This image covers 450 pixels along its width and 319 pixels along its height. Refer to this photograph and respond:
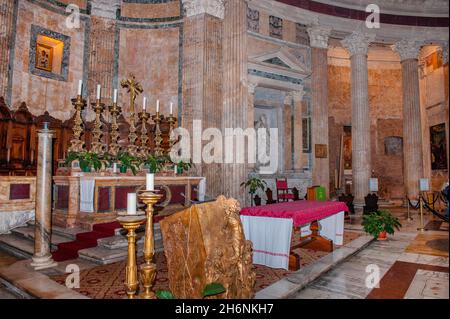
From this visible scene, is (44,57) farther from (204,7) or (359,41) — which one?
(359,41)

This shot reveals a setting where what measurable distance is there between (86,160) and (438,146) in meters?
15.9

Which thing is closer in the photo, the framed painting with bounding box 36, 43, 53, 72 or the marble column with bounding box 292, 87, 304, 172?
the framed painting with bounding box 36, 43, 53, 72

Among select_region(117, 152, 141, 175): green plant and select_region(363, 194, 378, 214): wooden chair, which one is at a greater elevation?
select_region(117, 152, 141, 175): green plant

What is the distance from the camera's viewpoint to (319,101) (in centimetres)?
1191

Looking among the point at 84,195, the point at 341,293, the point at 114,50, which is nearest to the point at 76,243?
the point at 84,195

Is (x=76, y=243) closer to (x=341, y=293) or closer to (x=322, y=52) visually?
(x=341, y=293)

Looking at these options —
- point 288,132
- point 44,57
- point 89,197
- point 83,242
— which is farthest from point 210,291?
point 288,132

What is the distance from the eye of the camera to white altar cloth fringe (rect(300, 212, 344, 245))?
19.6ft

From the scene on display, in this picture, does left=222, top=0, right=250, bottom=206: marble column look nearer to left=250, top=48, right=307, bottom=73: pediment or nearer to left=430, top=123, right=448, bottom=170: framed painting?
left=250, top=48, right=307, bottom=73: pediment

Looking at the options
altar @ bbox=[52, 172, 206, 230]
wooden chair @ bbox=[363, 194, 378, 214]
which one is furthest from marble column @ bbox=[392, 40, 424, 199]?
altar @ bbox=[52, 172, 206, 230]

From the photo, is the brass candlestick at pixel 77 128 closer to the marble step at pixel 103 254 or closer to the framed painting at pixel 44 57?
the marble step at pixel 103 254

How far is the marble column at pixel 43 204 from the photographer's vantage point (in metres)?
4.20

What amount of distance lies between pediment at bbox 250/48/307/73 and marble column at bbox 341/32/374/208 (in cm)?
246

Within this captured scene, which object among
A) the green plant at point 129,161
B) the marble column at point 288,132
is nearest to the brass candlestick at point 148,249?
the green plant at point 129,161
